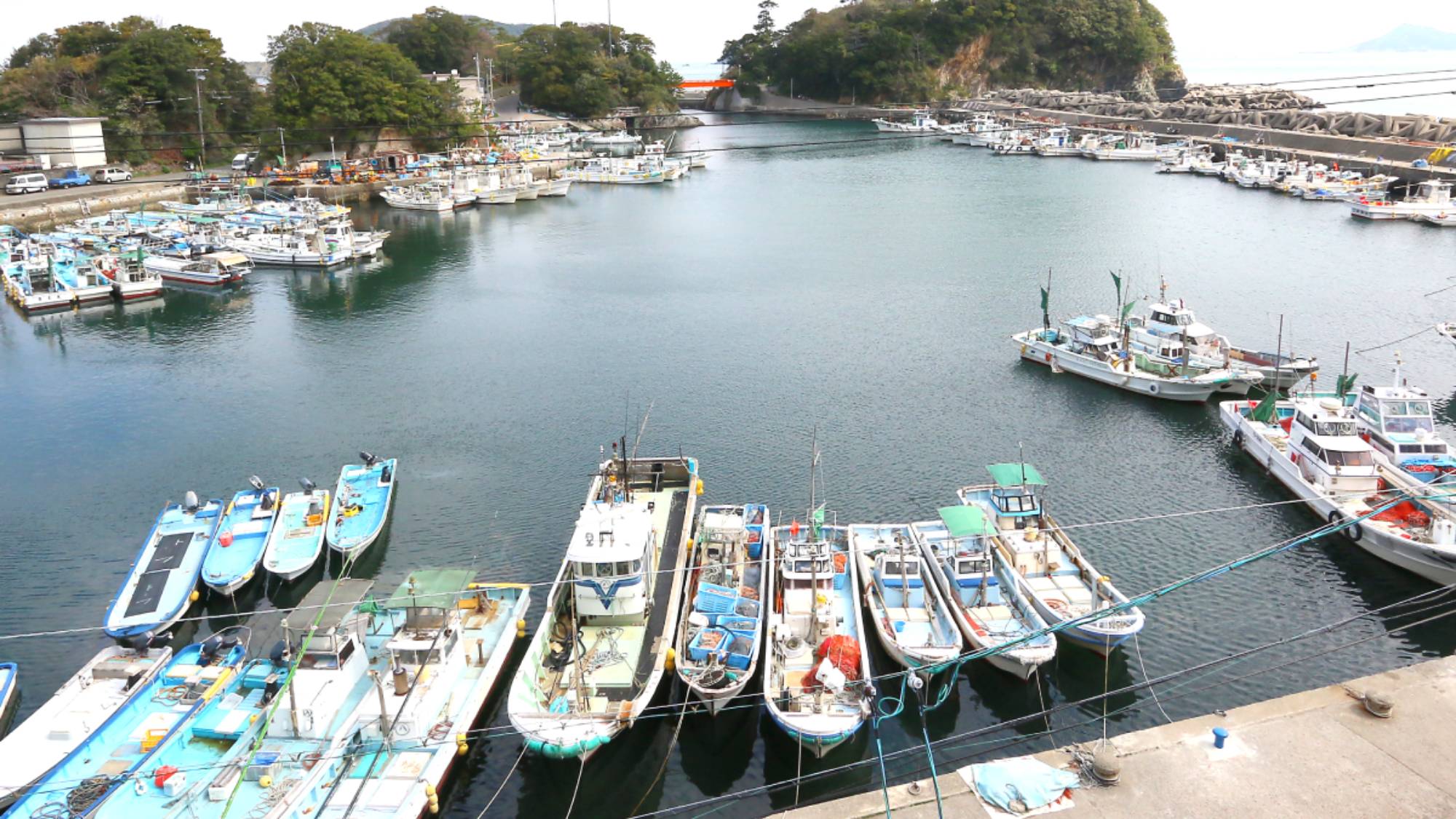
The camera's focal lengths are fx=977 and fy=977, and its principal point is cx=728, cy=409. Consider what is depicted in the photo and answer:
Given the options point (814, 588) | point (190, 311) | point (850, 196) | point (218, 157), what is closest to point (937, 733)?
point (814, 588)

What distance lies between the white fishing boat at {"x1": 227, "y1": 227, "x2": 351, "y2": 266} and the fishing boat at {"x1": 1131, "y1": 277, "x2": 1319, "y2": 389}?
1882 inches

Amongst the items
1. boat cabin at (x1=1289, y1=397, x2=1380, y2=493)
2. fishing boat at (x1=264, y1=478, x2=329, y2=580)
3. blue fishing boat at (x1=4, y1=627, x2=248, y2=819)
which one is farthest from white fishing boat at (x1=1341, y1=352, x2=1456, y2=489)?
blue fishing boat at (x1=4, y1=627, x2=248, y2=819)

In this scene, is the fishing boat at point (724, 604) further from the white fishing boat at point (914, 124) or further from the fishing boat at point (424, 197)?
the white fishing boat at point (914, 124)

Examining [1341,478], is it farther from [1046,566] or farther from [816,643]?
[816,643]

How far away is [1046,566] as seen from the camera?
22.8m

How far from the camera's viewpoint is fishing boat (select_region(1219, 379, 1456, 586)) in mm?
23641

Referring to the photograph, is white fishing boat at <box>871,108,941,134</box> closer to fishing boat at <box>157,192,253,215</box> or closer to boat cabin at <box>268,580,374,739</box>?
fishing boat at <box>157,192,253,215</box>

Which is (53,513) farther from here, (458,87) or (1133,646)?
(458,87)

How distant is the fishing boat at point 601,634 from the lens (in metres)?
17.4

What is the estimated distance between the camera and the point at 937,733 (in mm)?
19172

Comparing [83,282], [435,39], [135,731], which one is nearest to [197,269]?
[83,282]

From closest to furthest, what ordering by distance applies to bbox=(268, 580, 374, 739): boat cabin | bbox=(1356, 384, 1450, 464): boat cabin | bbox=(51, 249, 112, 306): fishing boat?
1. bbox=(268, 580, 374, 739): boat cabin
2. bbox=(1356, 384, 1450, 464): boat cabin
3. bbox=(51, 249, 112, 306): fishing boat

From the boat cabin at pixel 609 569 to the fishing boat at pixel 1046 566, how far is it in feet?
27.2

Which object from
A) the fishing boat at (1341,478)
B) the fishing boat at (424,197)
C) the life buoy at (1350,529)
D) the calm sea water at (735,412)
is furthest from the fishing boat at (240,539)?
the fishing boat at (424,197)
